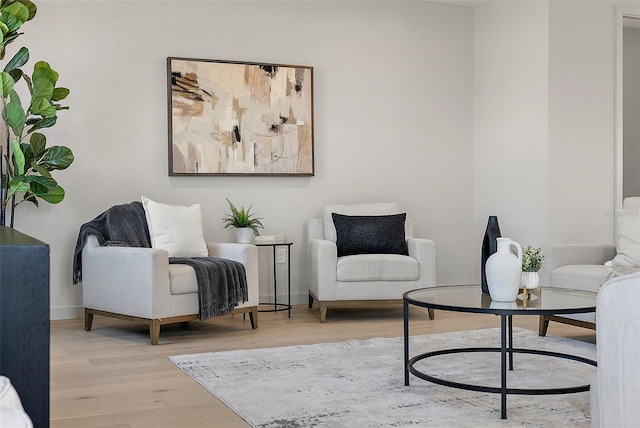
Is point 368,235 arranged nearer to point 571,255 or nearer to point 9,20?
point 571,255

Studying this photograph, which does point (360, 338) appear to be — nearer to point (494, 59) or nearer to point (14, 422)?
point (494, 59)

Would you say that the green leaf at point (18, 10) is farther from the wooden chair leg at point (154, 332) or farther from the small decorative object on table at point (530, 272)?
the small decorative object on table at point (530, 272)

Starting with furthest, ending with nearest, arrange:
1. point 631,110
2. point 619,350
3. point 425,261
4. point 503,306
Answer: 1. point 631,110
2. point 425,261
3. point 503,306
4. point 619,350

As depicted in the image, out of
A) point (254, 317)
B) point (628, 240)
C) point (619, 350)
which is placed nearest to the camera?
point (619, 350)

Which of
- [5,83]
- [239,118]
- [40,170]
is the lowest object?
[40,170]

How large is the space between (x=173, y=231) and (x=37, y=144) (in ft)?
3.37

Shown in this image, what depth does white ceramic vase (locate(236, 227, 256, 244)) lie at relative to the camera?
18.2 ft

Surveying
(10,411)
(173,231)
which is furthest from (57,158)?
(10,411)

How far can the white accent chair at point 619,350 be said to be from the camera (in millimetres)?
1867

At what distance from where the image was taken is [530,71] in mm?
6031

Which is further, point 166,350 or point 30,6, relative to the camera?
point 30,6

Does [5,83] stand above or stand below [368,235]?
above

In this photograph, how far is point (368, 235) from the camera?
563 centimetres

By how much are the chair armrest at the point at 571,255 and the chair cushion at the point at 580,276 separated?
0.16 feet
